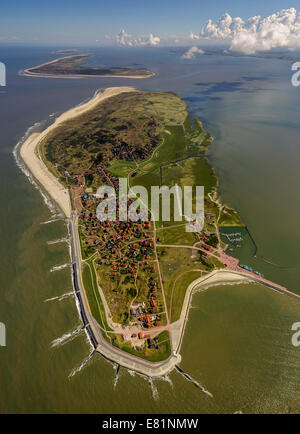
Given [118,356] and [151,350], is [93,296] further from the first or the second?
[151,350]

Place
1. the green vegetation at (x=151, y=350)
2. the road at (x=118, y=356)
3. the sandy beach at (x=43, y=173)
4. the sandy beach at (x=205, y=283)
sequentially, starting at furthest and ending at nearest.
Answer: the sandy beach at (x=43, y=173)
the sandy beach at (x=205, y=283)
the green vegetation at (x=151, y=350)
the road at (x=118, y=356)

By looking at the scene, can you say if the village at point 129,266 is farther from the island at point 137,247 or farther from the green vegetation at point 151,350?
the green vegetation at point 151,350

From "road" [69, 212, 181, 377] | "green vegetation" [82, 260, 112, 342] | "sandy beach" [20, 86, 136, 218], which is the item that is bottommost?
"road" [69, 212, 181, 377]

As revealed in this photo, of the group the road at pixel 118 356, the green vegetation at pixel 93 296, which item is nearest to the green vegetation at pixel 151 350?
the road at pixel 118 356

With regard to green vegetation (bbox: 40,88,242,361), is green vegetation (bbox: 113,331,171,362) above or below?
below

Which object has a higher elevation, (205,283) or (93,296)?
(205,283)

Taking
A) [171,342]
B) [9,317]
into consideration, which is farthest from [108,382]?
[9,317]

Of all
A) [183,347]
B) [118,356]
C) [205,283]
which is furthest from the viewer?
[205,283]

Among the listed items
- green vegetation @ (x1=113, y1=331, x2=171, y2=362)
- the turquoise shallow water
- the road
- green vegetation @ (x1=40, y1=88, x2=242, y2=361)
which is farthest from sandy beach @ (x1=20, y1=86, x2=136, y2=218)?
green vegetation @ (x1=113, y1=331, x2=171, y2=362)

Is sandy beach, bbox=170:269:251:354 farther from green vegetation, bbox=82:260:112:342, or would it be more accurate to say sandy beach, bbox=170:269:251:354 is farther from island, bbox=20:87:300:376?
green vegetation, bbox=82:260:112:342

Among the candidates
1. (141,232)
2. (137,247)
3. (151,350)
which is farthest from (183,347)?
(141,232)
